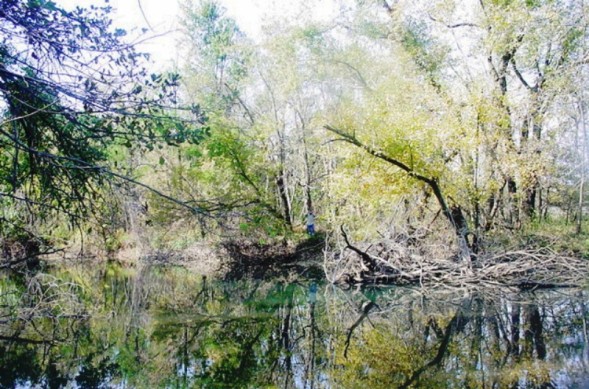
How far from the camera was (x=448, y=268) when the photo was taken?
12.4 metres

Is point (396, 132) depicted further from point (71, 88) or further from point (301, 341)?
point (71, 88)

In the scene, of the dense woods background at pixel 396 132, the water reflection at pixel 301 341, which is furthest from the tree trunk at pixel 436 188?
the water reflection at pixel 301 341

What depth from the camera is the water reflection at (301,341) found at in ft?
17.7

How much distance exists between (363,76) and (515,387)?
47.6 feet

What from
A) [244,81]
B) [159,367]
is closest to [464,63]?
[244,81]

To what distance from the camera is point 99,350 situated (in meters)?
6.53

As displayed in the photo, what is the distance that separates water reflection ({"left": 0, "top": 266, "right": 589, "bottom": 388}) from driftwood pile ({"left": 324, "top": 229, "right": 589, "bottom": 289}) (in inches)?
43.4

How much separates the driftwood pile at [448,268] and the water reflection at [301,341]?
1.10 m

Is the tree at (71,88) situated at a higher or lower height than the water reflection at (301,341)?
higher

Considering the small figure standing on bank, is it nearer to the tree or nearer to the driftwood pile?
the driftwood pile

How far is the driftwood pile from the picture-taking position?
1173 centimetres

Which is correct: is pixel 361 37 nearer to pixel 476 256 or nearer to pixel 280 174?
pixel 280 174

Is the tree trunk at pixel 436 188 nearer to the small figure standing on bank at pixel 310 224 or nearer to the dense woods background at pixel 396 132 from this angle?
the dense woods background at pixel 396 132

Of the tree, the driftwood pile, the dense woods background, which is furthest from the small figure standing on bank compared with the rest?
the tree
